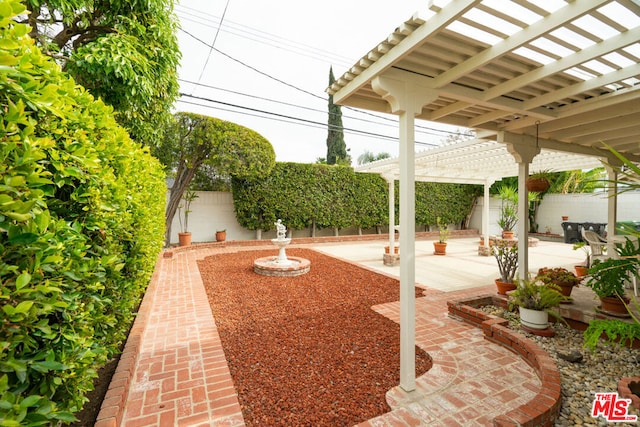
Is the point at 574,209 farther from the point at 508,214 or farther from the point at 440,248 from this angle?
the point at 440,248

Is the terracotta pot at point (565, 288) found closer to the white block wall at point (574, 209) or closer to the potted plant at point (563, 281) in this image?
the potted plant at point (563, 281)

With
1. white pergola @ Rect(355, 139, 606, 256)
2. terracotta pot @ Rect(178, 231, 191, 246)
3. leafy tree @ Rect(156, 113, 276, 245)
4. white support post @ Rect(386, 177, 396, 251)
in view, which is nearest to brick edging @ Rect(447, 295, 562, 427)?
white pergola @ Rect(355, 139, 606, 256)

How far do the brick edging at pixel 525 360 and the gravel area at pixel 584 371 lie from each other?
0.55 ft

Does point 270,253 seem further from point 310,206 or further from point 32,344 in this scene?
point 32,344

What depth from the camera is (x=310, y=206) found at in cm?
1251

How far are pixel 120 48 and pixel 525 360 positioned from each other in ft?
20.5

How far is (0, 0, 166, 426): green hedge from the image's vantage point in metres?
0.93

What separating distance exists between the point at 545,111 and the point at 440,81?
7.08 ft

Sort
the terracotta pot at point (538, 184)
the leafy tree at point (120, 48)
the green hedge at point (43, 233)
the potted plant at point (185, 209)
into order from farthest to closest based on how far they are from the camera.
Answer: the potted plant at point (185, 209) < the terracotta pot at point (538, 184) < the leafy tree at point (120, 48) < the green hedge at point (43, 233)

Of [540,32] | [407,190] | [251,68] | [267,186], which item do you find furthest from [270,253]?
[540,32]

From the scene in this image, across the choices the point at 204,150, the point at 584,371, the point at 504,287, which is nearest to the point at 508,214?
the point at 504,287

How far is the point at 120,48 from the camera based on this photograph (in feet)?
12.6

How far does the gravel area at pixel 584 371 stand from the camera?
2236mm

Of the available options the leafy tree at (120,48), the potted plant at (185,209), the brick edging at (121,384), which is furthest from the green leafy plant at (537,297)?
the potted plant at (185,209)
